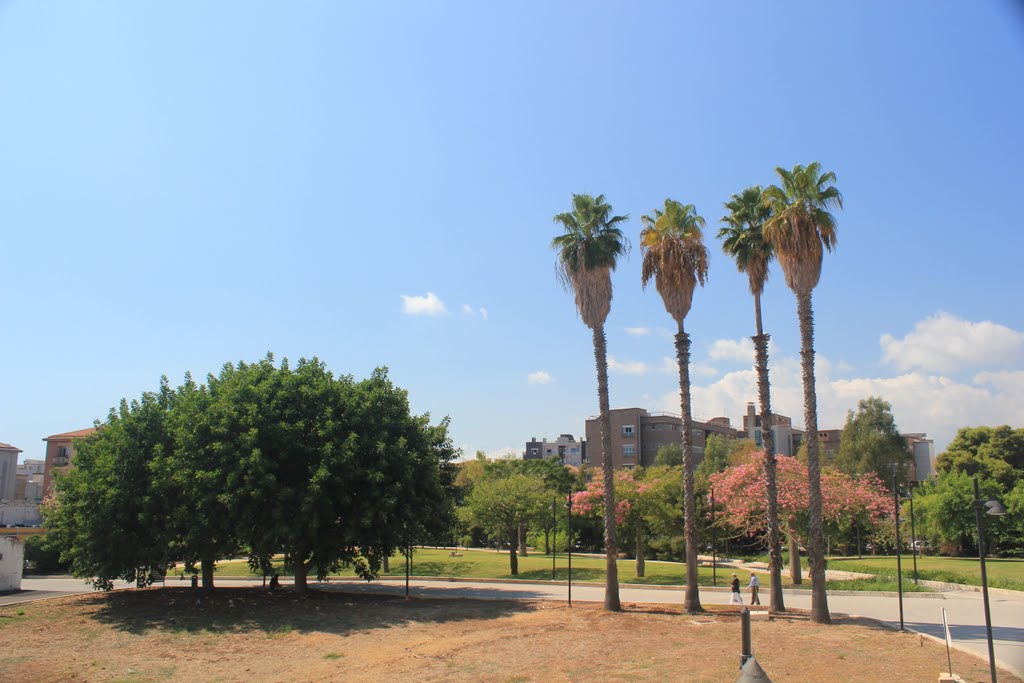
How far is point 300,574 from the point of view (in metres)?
30.4

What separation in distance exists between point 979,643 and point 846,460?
55380 millimetres

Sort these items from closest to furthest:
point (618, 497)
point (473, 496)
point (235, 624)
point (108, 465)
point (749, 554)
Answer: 1. point (235, 624)
2. point (108, 465)
3. point (618, 497)
4. point (473, 496)
5. point (749, 554)

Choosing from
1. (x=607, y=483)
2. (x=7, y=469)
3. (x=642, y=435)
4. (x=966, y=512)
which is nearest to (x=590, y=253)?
(x=607, y=483)

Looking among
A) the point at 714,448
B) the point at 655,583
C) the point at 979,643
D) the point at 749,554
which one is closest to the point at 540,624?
the point at 979,643

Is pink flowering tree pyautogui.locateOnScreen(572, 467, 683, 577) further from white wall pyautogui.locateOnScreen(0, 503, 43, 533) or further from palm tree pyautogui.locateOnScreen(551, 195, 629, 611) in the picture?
→ white wall pyautogui.locateOnScreen(0, 503, 43, 533)

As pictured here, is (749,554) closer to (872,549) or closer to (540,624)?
(872,549)

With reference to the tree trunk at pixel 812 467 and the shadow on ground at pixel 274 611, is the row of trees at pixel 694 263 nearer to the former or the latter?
the tree trunk at pixel 812 467

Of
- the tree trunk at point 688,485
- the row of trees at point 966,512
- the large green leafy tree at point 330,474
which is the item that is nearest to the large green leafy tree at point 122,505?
the large green leafy tree at point 330,474

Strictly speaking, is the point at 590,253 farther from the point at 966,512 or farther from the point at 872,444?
the point at 872,444

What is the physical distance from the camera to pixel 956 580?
1414 inches

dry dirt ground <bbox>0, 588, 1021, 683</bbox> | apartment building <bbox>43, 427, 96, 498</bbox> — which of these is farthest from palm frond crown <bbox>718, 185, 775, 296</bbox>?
apartment building <bbox>43, 427, 96, 498</bbox>

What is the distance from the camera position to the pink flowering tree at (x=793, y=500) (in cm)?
3516

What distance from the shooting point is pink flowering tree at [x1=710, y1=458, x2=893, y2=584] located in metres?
35.2

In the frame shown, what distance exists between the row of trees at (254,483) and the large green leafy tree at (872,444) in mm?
52923
